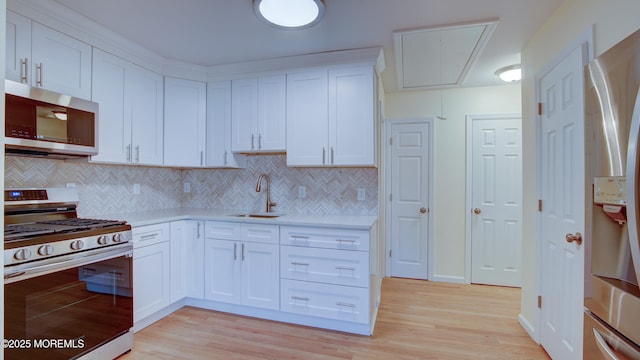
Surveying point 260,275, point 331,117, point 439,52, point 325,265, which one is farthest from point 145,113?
point 439,52

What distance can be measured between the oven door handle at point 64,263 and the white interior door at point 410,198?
2.91 m

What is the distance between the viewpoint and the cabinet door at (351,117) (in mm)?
2672

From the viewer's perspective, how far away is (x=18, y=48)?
1911 millimetres

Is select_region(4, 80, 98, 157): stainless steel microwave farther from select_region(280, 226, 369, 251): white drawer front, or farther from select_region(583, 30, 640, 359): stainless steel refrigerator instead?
select_region(583, 30, 640, 359): stainless steel refrigerator

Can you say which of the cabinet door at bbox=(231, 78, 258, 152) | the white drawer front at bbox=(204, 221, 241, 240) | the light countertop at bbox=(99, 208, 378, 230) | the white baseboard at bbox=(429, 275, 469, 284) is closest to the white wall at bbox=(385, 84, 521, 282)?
the white baseboard at bbox=(429, 275, 469, 284)

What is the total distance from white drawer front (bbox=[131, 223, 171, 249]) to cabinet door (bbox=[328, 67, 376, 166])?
161 centimetres

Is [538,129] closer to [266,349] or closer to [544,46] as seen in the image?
[544,46]

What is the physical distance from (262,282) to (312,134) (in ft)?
4.70

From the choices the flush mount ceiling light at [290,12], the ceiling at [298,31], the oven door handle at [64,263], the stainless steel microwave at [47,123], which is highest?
the ceiling at [298,31]

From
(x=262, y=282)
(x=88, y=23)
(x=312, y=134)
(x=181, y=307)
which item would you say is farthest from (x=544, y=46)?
(x=181, y=307)

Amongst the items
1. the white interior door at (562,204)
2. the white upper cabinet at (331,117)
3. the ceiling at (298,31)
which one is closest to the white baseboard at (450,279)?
the white interior door at (562,204)

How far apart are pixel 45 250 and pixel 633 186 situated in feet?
8.35

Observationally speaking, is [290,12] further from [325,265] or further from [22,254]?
[22,254]

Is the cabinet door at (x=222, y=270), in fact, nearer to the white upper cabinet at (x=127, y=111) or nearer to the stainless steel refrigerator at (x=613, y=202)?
the white upper cabinet at (x=127, y=111)
